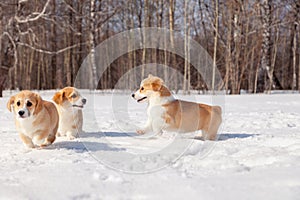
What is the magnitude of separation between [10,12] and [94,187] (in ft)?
41.5

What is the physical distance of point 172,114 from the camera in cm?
344

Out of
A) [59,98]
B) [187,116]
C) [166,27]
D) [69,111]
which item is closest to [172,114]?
[187,116]

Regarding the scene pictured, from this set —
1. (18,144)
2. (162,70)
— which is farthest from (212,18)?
(18,144)

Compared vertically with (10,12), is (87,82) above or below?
below

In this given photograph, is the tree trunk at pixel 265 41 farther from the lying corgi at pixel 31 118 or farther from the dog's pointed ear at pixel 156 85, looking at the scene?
the lying corgi at pixel 31 118

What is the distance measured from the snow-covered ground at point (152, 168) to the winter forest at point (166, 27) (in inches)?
343

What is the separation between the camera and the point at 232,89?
12883 mm

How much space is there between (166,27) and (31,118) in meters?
14.6

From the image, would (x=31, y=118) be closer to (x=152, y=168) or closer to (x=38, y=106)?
(x=38, y=106)

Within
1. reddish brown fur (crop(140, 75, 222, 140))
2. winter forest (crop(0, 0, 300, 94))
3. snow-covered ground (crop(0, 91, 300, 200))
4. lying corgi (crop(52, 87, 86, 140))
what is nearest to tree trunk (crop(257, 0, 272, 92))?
winter forest (crop(0, 0, 300, 94))

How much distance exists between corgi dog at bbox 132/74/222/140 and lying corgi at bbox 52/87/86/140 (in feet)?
2.23

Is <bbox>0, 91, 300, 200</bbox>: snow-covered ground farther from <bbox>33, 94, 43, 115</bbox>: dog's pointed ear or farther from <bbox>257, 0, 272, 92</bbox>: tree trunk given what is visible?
<bbox>257, 0, 272, 92</bbox>: tree trunk

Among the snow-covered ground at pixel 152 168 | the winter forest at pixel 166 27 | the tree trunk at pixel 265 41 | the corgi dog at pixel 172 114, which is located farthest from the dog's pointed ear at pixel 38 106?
the tree trunk at pixel 265 41

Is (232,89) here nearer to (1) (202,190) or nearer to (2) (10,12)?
(2) (10,12)
